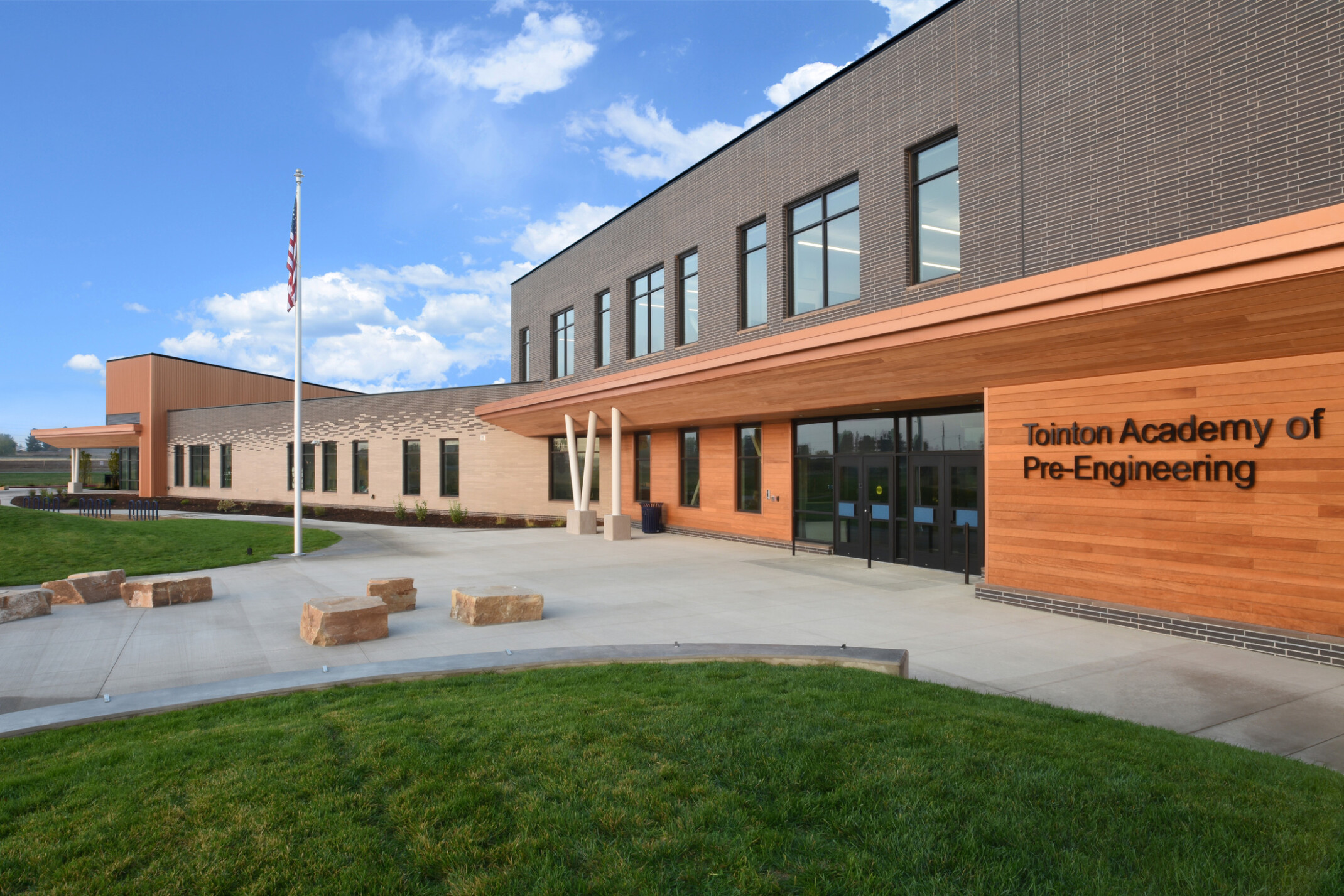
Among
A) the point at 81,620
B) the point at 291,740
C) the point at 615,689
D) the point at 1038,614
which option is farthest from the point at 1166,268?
the point at 81,620

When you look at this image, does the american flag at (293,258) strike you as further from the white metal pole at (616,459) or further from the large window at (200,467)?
the large window at (200,467)

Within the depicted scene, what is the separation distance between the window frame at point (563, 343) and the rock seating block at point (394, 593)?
60.5 feet

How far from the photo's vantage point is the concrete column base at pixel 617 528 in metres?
21.4

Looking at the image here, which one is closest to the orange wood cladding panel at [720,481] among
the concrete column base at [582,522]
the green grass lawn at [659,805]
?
the concrete column base at [582,522]

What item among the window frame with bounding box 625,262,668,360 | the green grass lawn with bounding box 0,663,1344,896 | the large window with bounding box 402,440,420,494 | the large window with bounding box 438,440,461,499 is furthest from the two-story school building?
the large window with bounding box 402,440,420,494

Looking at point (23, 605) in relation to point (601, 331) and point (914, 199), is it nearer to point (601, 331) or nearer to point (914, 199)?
point (914, 199)

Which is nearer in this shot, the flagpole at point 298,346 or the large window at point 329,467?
the flagpole at point 298,346

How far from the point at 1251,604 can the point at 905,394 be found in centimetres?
619

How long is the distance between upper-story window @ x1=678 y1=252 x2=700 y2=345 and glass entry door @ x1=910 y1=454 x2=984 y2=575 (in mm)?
8350

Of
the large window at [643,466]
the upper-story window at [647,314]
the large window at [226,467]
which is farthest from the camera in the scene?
the large window at [226,467]

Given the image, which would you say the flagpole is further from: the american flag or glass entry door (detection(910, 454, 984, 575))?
glass entry door (detection(910, 454, 984, 575))

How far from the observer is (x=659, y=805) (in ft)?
12.5

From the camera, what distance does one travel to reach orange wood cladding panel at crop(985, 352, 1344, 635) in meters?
8.42

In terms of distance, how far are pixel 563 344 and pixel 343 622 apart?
21975mm
